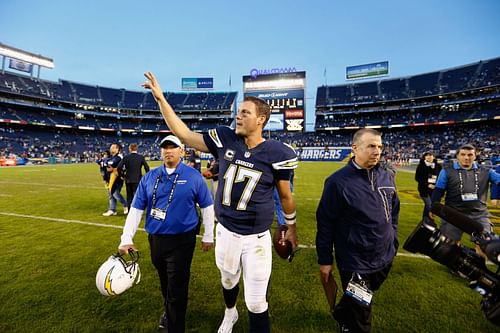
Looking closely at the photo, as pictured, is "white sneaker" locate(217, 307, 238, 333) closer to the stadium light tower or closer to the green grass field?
the green grass field

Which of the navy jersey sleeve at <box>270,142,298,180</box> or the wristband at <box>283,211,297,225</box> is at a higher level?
the navy jersey sleeve at <box>270,142,298,180</box>

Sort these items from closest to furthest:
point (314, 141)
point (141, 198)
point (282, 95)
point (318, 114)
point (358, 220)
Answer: point (358, 220)
point (141, 198)
point (282, 95)
point (314, 141)
point (318, 114)

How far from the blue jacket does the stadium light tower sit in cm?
6896

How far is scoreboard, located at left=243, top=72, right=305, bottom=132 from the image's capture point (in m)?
41.7

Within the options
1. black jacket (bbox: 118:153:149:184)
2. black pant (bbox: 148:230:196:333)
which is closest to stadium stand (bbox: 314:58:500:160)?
black jacket (bbox: 118:153:149:184)

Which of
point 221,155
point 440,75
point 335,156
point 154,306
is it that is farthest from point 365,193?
point 440,75

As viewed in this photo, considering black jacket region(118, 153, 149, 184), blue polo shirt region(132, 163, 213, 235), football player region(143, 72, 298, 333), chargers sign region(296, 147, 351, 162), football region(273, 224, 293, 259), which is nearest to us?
football player region(143, 72, 298, 333)

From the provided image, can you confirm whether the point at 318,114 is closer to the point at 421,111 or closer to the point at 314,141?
the point at 314,141

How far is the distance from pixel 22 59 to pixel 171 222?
71.3 meters

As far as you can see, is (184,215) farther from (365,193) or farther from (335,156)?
(335,156)

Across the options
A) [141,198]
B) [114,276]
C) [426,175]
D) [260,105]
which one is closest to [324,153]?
[426,175]

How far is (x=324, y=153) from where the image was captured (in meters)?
46.1

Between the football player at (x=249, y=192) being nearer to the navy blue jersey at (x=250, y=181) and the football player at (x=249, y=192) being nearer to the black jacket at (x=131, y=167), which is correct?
the navy blue jersey at (x=250, y=181)

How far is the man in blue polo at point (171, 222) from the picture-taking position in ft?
8.20
